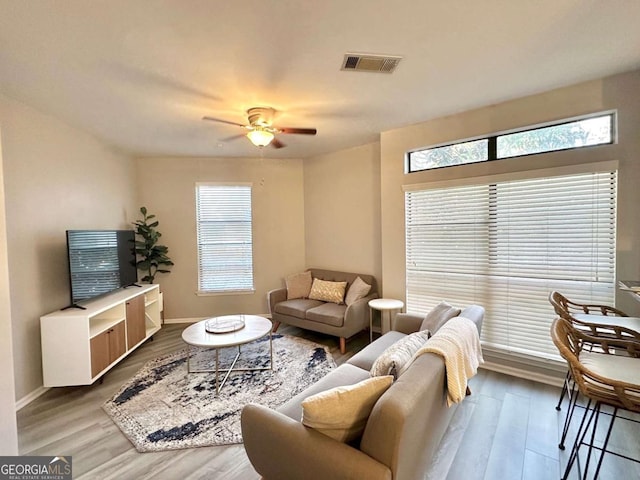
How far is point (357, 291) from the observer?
3994 millimetres

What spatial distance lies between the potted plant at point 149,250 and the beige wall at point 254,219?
0.15 meters

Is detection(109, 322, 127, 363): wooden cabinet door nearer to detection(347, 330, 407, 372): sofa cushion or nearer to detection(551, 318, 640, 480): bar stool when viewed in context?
detection(347, 330, 407, 372): sofa cushion

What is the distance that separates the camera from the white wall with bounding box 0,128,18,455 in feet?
5.13

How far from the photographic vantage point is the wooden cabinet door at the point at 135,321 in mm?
3404

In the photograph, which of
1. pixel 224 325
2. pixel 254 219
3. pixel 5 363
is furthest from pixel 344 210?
pixel 5 363

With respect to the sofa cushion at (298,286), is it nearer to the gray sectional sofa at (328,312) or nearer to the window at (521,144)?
the gray sectional sofa at (328,312)

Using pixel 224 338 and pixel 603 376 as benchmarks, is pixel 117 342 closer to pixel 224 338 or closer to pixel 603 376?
pixel 224 338

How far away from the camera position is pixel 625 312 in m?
2.43

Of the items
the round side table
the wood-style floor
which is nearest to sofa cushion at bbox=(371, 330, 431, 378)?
the wood-style floor

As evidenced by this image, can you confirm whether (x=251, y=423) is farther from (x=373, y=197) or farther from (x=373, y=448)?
(x=373, y=197)

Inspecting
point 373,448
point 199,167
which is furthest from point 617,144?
point 199,167

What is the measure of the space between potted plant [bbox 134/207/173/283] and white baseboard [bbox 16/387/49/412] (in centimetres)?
190

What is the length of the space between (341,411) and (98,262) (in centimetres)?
341

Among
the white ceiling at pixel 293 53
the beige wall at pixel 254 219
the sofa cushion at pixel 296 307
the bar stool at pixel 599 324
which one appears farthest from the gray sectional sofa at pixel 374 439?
the beige wall at pixel 254 219
